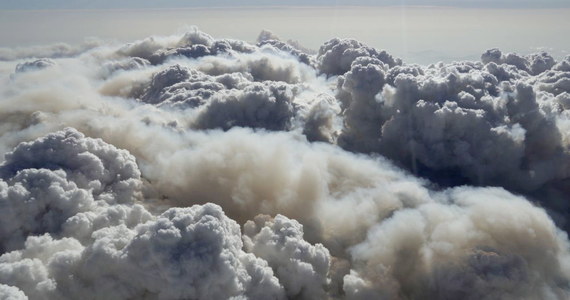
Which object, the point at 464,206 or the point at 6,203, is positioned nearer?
the point at 6,203

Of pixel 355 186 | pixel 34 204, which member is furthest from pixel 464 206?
pixel 34 204

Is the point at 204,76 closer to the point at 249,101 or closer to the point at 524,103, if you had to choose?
the point at 249,101

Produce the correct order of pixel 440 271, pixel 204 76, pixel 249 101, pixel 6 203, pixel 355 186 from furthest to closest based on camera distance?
pixel 204 76
pixel 249 101
pixel 355 186
pixel 440 271
pixel 6 203

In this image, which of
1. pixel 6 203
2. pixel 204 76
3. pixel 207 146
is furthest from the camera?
pixel 204 76

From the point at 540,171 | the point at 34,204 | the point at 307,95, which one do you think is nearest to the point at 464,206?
the point at 540,171

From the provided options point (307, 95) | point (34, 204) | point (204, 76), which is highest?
point (34, 204)

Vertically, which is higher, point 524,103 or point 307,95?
point 524,103
